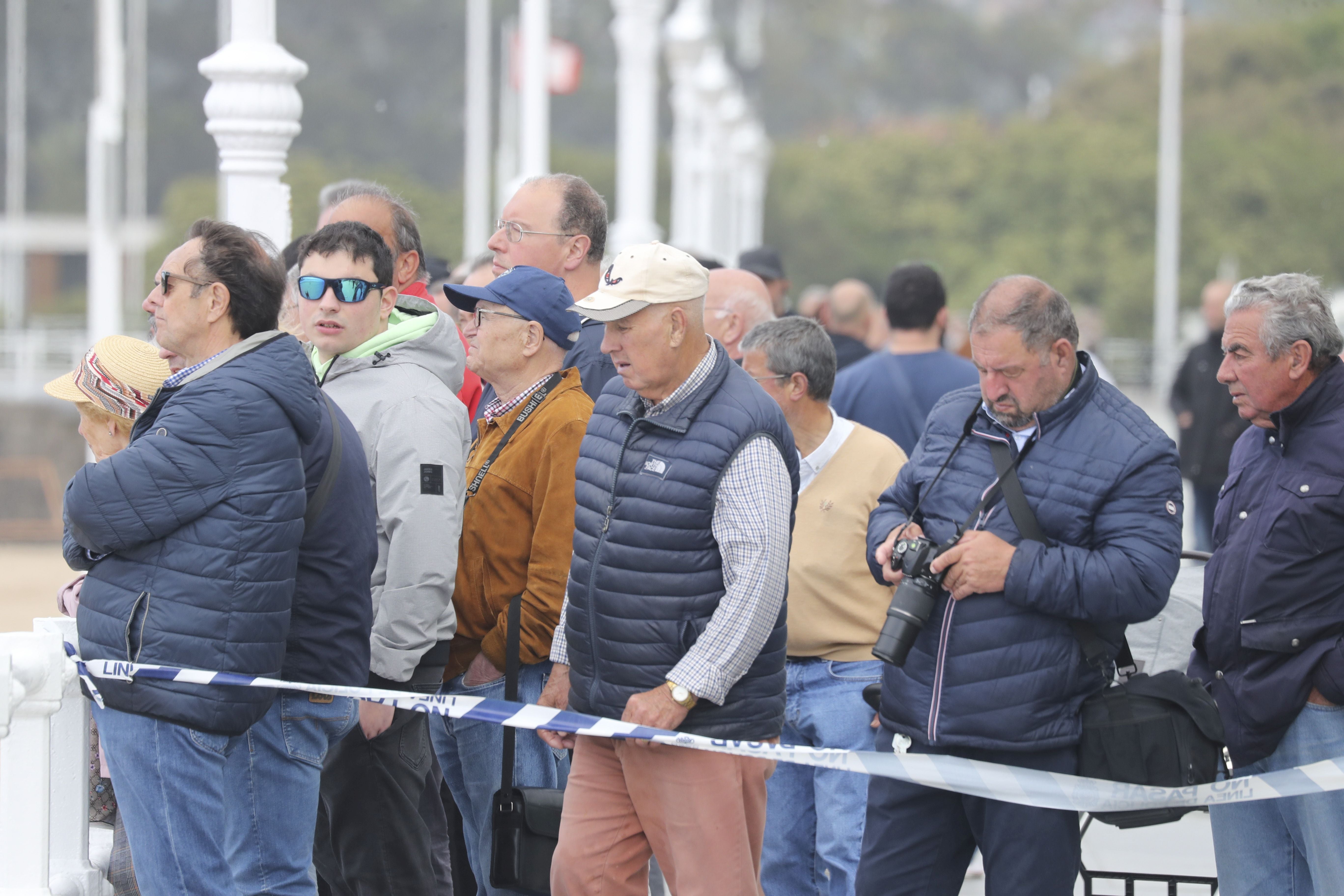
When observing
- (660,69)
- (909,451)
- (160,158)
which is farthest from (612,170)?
(909,451)

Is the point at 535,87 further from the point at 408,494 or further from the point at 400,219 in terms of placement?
the point at 408,494

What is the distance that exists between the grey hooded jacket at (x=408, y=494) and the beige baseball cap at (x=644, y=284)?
0.71 m

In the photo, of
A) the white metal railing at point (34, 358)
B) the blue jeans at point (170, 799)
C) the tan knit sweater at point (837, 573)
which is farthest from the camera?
the white metal railing at point (34, 358)

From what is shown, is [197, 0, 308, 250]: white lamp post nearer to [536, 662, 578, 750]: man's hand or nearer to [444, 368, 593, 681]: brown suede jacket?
[444, 368, 593, 681]: brown suede jacket

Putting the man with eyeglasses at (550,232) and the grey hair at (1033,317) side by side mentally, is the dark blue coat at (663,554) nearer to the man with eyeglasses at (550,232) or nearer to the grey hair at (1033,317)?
the grey hair at (1033,317)

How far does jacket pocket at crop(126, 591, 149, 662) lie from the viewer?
11.9 feet

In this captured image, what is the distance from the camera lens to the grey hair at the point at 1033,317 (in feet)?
12.8

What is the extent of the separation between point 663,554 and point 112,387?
1515 mm

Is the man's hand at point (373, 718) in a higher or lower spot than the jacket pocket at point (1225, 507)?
lower

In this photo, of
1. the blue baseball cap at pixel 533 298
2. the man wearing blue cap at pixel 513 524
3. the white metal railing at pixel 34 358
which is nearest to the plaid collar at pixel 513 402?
Answer: the man wearing blue cap at pixel 513 524

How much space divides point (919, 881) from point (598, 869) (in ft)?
2.64

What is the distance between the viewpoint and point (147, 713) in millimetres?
3670

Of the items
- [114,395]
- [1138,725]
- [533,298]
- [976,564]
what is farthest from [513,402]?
[1138,725]

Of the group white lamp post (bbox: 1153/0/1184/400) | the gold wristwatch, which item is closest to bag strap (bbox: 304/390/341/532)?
the gold wristwatch
